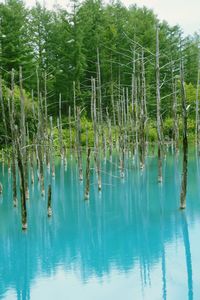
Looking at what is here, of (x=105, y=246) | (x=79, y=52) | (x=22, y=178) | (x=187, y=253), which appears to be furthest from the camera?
(x=79, y=52)

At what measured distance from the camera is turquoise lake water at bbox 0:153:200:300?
30.0ft

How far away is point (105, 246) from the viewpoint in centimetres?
1194

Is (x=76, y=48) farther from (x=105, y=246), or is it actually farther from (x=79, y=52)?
(x=105, y=246)

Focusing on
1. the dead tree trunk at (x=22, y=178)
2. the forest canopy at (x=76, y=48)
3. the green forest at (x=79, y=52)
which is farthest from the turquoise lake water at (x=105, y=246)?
the forest canopy at (x=76, y=48)

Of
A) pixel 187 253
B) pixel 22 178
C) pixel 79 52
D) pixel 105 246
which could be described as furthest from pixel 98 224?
pixel 79 52

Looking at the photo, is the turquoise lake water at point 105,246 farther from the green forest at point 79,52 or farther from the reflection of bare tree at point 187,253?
the green forest at point 79,52

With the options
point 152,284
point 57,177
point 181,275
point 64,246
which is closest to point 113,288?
point 152,284

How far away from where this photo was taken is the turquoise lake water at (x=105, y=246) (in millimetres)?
9148

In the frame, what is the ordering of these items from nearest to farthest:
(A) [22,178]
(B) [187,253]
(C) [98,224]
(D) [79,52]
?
1. (B) [187,253]
2. (A) [22,178]
3. (C) [98,224]
4. (D) [79,52]

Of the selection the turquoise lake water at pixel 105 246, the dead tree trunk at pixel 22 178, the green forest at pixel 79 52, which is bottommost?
the turquoise lake water at pixel 105 246

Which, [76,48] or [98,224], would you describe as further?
[76,48]

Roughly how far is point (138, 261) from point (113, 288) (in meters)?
1.63

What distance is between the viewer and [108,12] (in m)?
50.8

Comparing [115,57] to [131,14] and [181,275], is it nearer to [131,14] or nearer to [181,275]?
[131,14]
